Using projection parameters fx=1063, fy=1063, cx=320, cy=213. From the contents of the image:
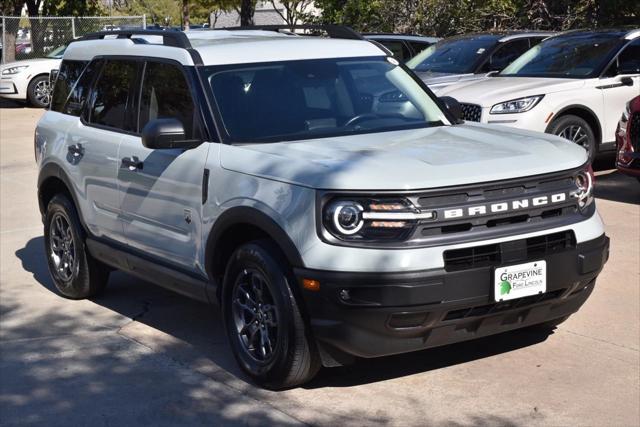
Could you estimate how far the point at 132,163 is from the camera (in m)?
6.61

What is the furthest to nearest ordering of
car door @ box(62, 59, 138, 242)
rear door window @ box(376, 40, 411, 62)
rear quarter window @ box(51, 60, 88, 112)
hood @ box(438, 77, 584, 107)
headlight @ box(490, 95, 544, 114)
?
1. rear door window @ box(376, 40, 411, 62)
2. hood @ box(438, 77, 584, 107)
3. headlight @ box(490, 95, 544, 114)
4. rear quarter window @ box(51, 60, 88, 112)
5. car door @ box(62, 59, 138, 242)

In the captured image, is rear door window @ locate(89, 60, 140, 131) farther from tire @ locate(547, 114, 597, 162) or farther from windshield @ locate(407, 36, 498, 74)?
windshield @ locate(407, 36, 498, 74)

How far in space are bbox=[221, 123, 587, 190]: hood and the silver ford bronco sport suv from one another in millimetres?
12

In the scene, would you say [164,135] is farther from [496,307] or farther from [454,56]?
[454,56]

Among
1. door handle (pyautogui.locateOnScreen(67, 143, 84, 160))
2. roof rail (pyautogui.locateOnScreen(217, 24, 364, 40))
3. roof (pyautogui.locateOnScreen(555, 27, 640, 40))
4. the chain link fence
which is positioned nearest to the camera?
roof rail (pyautogui.locateOnScreen(217, 24, 364, 40))

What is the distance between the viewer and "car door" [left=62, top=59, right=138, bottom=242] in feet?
22.8

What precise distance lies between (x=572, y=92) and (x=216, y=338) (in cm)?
638

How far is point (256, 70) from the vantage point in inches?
249

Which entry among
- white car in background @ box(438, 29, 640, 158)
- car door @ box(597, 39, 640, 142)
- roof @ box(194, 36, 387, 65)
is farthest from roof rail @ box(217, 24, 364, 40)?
car door @ box(597, 39, 640, 142)

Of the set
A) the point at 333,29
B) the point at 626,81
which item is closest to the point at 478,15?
the point at 626,81

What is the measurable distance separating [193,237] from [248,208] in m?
0.68

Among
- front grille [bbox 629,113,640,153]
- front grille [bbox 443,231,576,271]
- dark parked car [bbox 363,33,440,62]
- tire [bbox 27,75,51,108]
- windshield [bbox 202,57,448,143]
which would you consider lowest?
tire [bbox 27,75,51,108]

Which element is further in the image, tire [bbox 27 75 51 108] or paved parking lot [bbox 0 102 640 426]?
tire [bbox 27 75 51 108]

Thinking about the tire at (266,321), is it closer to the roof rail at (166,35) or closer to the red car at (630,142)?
the roof rail at (166,35)
